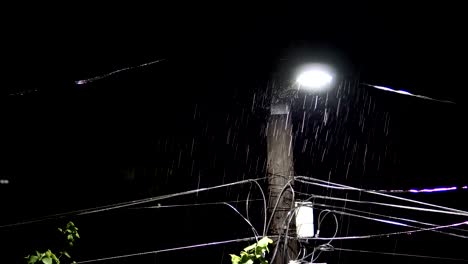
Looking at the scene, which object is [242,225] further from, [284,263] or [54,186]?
[284,263]

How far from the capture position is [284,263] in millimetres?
4938

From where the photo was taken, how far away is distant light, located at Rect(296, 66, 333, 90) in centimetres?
556

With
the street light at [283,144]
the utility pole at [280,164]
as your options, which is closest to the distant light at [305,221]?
the street light at [283,144]

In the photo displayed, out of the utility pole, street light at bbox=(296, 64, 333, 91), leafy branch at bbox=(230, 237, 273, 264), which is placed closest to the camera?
leafy branch at bbox=(230, 237, 273, 264)

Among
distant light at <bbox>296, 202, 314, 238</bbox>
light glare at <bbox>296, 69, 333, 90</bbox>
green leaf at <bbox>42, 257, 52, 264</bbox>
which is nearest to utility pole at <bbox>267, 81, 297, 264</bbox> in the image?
light glare at <bbox>296, 69, 333, 90</bbox>

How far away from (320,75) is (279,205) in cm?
238

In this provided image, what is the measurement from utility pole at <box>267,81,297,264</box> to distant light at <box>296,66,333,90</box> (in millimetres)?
317

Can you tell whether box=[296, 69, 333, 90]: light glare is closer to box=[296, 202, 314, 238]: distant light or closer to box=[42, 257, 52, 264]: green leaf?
box=[296, 202, 314, 238]: distant light

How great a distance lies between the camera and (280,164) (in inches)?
212

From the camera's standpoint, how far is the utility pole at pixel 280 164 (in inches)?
200

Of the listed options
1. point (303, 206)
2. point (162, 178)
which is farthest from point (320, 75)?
point (162, 178)

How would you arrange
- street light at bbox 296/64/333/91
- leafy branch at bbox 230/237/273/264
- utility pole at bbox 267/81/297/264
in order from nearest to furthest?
leafy branch at bbox 230/237/273/264 < utility pole at bbox 267/81/297/264 < street light at bbox 296/64/333/91

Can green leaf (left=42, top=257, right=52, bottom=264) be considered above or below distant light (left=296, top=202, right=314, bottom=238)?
below

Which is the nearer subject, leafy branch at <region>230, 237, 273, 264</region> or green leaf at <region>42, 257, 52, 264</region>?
leafy branch at <region>230, 237, 273, 264</region>
